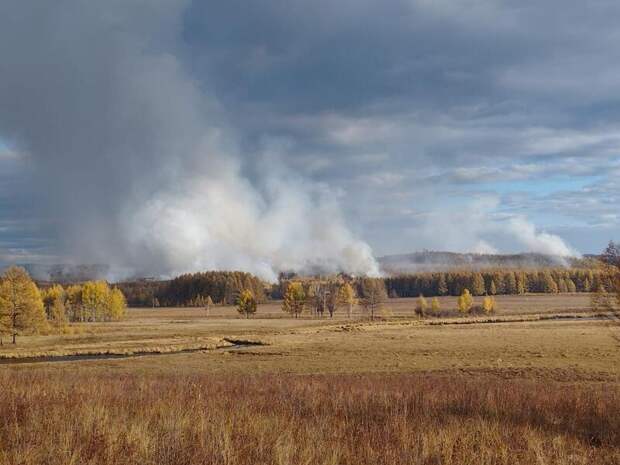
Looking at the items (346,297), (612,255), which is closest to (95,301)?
(346,297)

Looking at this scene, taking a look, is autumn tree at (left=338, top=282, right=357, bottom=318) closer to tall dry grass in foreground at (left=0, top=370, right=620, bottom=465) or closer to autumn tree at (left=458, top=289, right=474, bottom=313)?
autumn tree at (left=458, top=289, right=474, bottom=313)

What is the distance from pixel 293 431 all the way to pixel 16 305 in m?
85.5

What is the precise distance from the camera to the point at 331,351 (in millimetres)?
62250

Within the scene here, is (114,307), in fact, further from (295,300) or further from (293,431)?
(293,431)

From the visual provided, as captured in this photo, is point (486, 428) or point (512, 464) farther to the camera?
point (486, 428)

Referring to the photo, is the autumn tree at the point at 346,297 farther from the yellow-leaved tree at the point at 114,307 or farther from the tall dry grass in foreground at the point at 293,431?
the tall dry grass in foreground at the point at 293,431

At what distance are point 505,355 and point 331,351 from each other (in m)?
18.7

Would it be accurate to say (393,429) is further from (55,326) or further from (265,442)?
(55,326)

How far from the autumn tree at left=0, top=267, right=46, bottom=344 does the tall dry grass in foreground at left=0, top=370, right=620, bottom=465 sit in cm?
7626

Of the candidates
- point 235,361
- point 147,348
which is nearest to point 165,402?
point 235,361

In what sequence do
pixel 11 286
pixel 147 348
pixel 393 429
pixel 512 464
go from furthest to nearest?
pixel 11 286, pixel 147 348, pixel 393 429, pixel 512 464

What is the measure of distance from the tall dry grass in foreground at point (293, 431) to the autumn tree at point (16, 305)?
7626 centimetres

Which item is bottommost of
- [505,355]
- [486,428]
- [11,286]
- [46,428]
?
[505,355]

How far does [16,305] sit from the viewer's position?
83.1 metres
